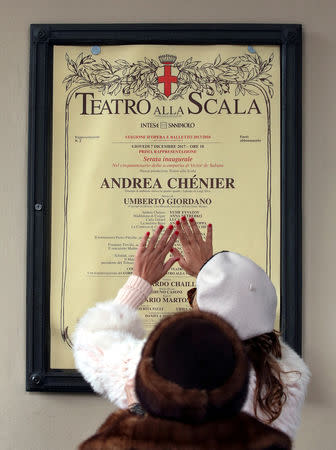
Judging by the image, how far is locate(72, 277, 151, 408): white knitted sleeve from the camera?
1.15 metres

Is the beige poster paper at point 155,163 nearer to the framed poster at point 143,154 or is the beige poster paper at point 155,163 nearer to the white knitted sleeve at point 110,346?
the framed poster at point 143,154

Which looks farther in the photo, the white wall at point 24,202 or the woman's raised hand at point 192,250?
the white wall at point 24,202

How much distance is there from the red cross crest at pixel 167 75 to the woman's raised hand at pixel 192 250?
615 millimetres

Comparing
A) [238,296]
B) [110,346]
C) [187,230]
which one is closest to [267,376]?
[238,296]

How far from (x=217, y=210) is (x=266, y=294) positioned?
722mm

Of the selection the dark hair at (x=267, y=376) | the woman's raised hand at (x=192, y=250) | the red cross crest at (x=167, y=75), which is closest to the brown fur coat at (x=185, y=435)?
the dark hair at (x=267, y=376)

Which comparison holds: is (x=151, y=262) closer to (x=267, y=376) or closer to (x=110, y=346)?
(x=110, y=346)

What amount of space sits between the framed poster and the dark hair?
692 millimetres

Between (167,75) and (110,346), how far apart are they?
1.02m

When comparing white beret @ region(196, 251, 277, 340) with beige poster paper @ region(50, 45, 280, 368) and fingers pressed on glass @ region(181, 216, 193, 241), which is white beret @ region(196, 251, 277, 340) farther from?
beige poster paper @ region(50, 45, 280, 368)

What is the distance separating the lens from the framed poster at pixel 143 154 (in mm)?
1858

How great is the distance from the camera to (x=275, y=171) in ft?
6.11

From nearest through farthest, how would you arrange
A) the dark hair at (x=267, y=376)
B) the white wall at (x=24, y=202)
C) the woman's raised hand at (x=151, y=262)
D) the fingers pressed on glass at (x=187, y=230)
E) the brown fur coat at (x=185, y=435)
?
1. the brown fur coat at (x=185, y=435)
2. the dark hair at (x=267, y=376)
3. the woman's raised hand at (x=151, y=262)
4. the fingers pressed on glass at (x=187, y=230)
5. the white wall at (x=24, y=202)

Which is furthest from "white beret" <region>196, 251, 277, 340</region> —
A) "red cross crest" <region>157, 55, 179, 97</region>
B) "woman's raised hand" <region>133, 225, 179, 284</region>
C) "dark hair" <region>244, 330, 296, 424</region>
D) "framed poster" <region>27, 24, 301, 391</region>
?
"red cross crest" <region>157, 55, 179, 97</region>
